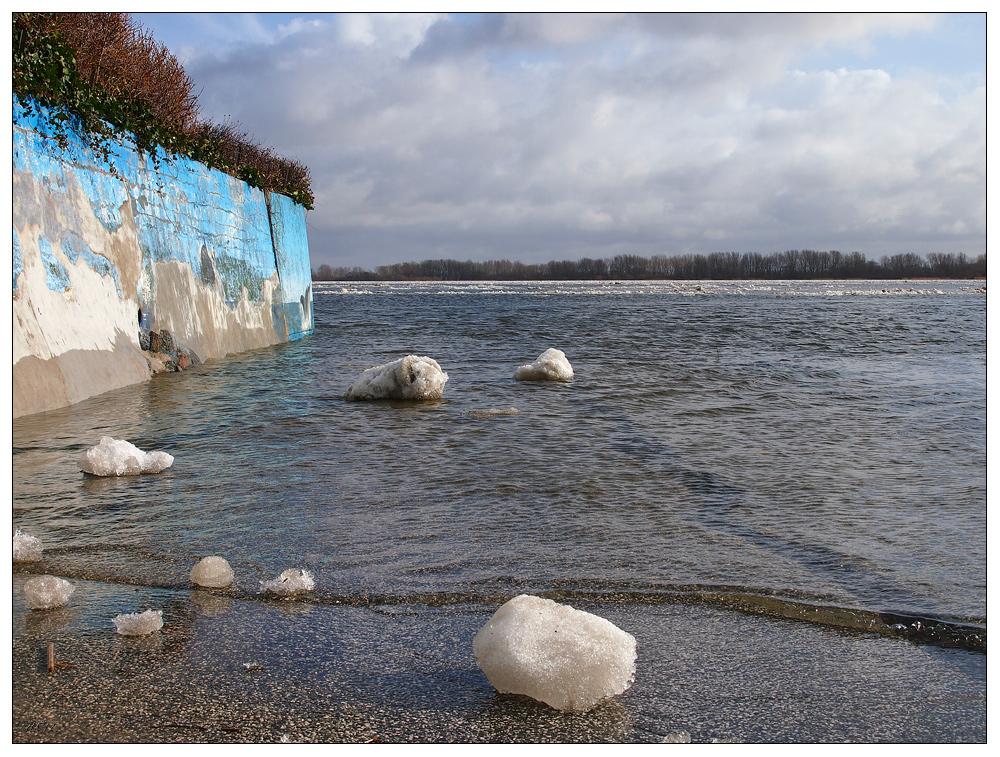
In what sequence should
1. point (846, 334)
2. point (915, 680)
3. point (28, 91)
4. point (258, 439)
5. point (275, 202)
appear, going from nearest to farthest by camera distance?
point (915, 680) → point (258, 439) → point (28, 91) → point (275, 202) → point (846, 334)

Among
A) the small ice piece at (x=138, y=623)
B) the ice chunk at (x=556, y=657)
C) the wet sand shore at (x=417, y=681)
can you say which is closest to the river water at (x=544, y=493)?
the wet sand shore at (x=417, y=681)

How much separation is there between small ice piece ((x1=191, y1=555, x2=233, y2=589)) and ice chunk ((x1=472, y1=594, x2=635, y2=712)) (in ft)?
3.49

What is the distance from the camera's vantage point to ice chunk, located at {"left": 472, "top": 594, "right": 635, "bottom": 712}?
1888mm

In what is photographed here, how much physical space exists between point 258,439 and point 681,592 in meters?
3.45

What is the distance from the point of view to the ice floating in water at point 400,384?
6.95 metres

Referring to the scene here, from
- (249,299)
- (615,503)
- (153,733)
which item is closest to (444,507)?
(615,503)

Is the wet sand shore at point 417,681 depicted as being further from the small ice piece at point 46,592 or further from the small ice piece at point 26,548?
the small ice piece at point 26,548

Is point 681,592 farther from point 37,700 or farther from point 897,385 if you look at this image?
point 897,385

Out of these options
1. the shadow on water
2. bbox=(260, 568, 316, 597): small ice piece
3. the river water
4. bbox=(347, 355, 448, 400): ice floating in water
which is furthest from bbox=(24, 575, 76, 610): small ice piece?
bbox=(347, 355, 448, 400): ice floating in water

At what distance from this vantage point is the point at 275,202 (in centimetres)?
1258

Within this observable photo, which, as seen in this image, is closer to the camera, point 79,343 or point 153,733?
point 153,733

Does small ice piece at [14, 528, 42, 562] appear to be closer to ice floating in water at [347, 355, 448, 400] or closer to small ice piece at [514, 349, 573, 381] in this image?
ice floating in water at [347, 355, 448, 400]

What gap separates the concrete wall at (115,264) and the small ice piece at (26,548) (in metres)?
2.95

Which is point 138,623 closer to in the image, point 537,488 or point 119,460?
point 119,460
